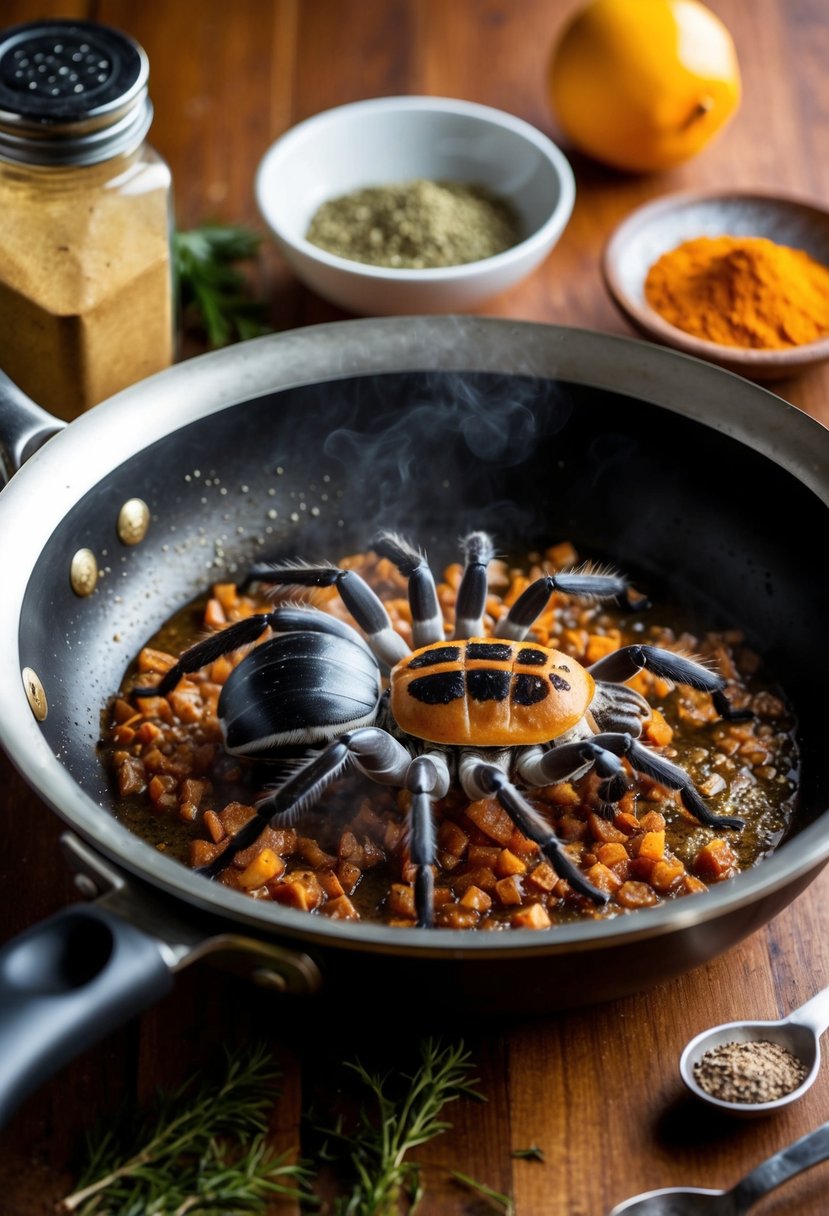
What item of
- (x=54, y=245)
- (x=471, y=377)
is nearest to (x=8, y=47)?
(x=54, y=245)

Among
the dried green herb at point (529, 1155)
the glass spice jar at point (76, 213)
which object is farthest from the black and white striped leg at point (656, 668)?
the glass spice jar at point (76, 213)

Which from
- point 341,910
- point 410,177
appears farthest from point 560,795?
point 410,177

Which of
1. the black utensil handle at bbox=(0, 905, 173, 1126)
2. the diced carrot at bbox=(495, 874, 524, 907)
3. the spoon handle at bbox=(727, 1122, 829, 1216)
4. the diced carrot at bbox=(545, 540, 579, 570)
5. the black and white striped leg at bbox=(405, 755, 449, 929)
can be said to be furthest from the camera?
the diced carrot at bbox=(545, 540, 579, 570)

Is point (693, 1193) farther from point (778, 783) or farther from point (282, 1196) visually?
point (778, 783)

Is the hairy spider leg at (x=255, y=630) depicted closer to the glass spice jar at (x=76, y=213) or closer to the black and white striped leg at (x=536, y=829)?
the black and white striped leg at (x=536, y=829)

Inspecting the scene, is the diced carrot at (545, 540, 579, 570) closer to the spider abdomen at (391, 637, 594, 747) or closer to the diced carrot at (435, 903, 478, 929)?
the spider abdomen at (391, 637, 594, 747)

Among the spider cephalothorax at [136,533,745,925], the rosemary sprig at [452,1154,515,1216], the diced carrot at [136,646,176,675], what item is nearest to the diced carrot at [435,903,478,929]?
the spider cephalothorax at [136,533,745,925]

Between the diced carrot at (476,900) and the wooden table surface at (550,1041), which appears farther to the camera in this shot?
the diced carrot at (476,900)
